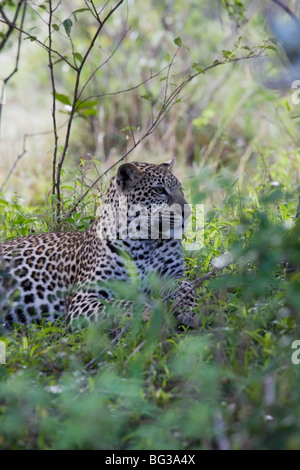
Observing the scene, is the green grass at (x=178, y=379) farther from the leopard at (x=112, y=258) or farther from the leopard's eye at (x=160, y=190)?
the leopard's eye at (x=160, y=190)

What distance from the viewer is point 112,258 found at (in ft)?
20.9

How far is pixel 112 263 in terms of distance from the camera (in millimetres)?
6352

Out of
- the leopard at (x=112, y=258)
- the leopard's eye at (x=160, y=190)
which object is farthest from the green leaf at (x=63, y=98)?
the leopard's eye at (x=160, y=190)

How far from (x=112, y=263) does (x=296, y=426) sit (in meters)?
3.20

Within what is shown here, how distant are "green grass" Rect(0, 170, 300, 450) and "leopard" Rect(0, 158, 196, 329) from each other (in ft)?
3.50

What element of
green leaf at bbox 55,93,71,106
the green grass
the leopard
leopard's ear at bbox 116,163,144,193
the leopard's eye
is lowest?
the green grass

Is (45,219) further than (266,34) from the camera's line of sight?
No

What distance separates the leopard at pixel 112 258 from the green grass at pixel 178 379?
1.07m

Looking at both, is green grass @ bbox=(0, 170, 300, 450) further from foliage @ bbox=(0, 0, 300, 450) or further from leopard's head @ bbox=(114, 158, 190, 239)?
leopard's head @ bbox=(114, 158, 190, 239)

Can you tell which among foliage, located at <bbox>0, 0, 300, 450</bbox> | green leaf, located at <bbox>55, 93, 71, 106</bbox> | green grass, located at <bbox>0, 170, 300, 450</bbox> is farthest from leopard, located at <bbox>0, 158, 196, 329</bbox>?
green leaf, located at <bbox>55, 93, 71, 106</bbox>

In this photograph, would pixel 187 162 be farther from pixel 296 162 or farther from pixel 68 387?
pixel 68 387

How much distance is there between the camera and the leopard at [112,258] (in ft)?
20.8

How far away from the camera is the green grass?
12.0 ft
